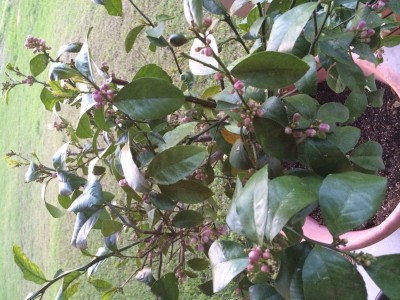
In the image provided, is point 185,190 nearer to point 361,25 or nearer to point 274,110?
point 274,110

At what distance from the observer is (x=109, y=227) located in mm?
717

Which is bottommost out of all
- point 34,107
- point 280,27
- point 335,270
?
point 34,107

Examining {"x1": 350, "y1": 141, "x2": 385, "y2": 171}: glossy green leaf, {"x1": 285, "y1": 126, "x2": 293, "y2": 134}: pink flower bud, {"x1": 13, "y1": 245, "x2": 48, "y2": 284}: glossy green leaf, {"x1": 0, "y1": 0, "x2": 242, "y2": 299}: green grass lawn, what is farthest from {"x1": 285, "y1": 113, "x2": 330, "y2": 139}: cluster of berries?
{"x1": 0, "y1": 0, "x2": 242, "y2": 299}: green grass lawn

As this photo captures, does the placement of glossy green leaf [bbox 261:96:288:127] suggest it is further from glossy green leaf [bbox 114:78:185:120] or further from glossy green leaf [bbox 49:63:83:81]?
glossy green leaf [bbox 49:63:83:81]

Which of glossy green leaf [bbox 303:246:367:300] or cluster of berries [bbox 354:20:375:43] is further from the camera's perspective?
cluster of berries [bbox 354:20:375:43]

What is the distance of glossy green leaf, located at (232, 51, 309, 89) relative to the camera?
1.48ft

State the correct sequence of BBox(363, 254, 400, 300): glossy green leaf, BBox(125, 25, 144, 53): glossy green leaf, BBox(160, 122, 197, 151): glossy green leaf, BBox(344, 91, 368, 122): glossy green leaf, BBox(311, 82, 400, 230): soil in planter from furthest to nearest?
1. BBox(311, 82, 400, 230): soil in planter
2. BBox(125, 25, 144, 53): glossy green leaf
3. BBox(344, 91, 368, 122): glossy green leaf
4. BBox(160, 122, 197, 151): glossy green leaf
5. BBox(363, 254, 400, 300): glossy green leaf

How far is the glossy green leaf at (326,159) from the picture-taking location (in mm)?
520

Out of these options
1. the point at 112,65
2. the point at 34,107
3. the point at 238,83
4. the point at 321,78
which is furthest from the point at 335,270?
the point at 34,107

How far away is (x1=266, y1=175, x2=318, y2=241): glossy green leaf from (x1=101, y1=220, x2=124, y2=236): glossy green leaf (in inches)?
14.3

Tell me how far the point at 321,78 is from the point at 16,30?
400 centimetres

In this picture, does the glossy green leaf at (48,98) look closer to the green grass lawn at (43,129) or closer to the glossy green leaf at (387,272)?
the glossy green leaf at (387,272)

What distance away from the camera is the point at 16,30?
434 centimetres

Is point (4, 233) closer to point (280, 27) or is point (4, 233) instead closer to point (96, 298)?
point (96, 298)
